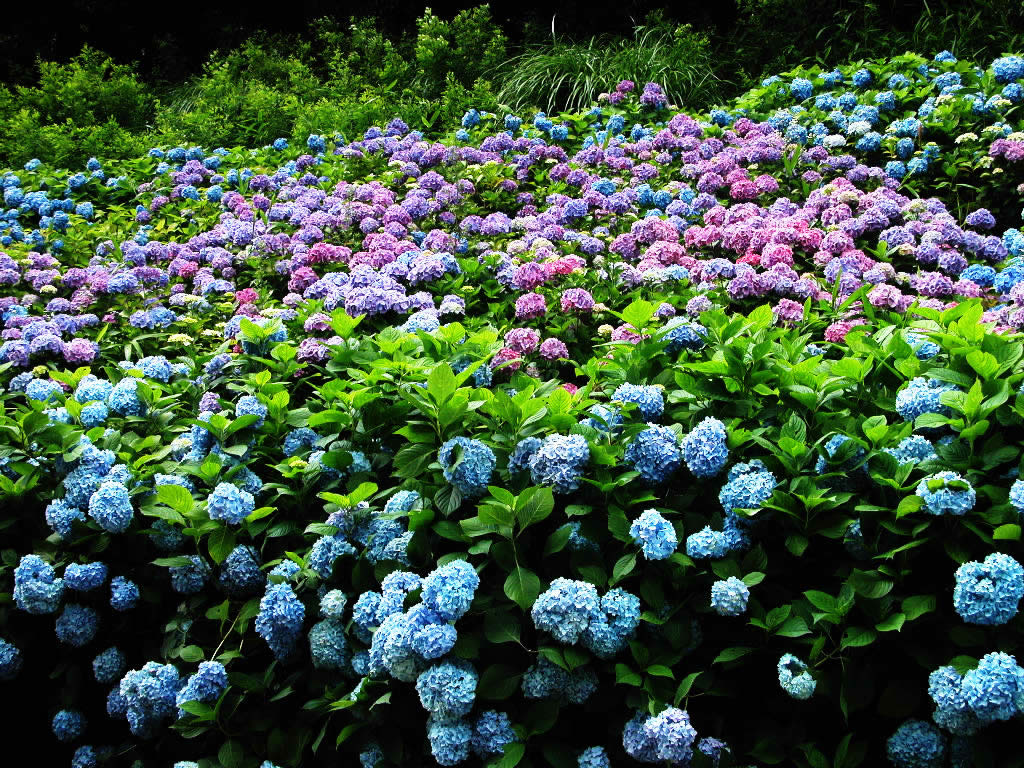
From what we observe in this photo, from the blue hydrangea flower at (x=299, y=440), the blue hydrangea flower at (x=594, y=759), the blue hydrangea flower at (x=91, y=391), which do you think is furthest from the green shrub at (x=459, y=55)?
the blue hydrangea flower at (x=594, y=759)

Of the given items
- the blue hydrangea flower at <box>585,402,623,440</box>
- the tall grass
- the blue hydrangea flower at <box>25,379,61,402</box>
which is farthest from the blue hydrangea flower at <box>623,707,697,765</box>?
the tall grass

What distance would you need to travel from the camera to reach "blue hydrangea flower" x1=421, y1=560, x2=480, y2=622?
1745mm

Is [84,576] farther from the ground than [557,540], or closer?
closer

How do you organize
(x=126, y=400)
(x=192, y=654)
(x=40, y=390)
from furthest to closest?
(x=40, y=390) → (x=126, y=400) → (x=192, y=654)

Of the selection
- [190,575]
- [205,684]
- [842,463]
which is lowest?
[205,684]

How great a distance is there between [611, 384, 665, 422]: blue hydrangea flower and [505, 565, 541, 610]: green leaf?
530 mm

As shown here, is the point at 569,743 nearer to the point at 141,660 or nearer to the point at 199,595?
the point at 199,595

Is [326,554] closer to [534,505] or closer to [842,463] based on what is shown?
[534,505]

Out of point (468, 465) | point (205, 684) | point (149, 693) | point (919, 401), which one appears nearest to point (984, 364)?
point (919, 401)

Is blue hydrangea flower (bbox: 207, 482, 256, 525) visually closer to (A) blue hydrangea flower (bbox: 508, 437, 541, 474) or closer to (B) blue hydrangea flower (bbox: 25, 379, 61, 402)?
(A) blue hydrangea flower (bbox: 508, 437, 541, 474)

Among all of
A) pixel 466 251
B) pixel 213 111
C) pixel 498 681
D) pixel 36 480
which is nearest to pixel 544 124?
pixel 466 251

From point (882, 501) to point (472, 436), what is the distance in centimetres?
93

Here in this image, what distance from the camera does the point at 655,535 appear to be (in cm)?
182

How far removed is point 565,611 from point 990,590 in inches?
30.9
